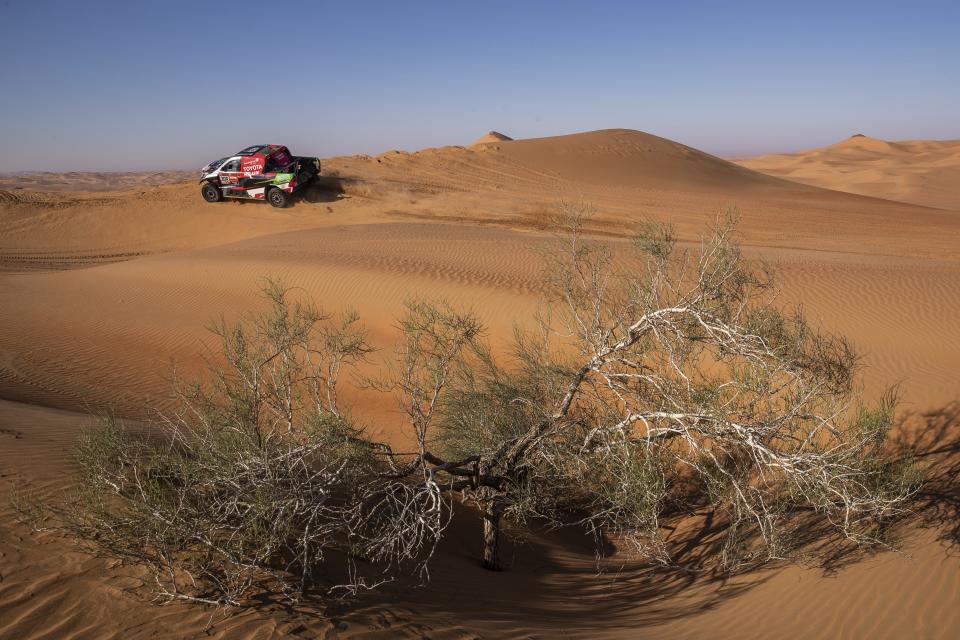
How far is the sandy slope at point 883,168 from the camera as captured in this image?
46.8 metres

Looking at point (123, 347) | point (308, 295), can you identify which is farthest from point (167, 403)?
point (308, 295)

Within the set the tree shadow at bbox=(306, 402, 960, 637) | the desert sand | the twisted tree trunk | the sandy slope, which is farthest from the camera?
the sandy slope

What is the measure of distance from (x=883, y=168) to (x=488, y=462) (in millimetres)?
66156

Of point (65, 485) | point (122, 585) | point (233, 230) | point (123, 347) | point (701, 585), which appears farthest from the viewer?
point (233, 230)

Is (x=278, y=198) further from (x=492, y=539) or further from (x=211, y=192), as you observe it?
(x=492, y=539)

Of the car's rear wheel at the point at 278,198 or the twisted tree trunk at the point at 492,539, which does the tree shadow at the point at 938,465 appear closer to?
the twisted tree trunk at the point at 492,539

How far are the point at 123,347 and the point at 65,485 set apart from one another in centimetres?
870

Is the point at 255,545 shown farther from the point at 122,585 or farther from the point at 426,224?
the point at 426,224

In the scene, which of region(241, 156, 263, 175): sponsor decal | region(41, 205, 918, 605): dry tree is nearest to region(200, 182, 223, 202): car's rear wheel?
region(241, 156, 263, 175): sponsor decal

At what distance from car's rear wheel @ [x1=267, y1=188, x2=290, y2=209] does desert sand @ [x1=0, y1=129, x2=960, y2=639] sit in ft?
2.29

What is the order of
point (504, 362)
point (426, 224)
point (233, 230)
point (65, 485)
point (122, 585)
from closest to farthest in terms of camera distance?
point (122, 585), point (65, 485), point (504, 362), point (426, 224), point (233, 230)

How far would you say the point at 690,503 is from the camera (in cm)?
799

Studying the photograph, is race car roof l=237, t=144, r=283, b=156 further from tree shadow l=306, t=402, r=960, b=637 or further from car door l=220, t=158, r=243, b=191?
tree shadow l=306, t=402, r=960, b=637

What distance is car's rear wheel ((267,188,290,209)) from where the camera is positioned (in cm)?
2508
